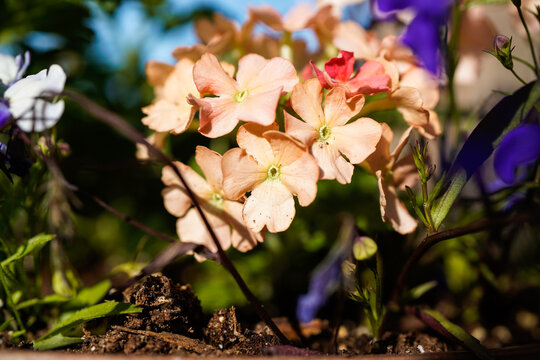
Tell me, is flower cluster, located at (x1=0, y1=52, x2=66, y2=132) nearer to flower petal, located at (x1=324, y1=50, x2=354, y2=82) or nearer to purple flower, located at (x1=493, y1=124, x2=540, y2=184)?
flower petal, located at (x1=324, y1=50, x2=354, y2=82)

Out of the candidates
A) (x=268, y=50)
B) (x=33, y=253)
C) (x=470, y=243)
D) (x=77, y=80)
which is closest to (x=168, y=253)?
(x=33, y=253)

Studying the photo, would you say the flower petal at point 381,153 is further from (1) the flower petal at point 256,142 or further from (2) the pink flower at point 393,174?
(1) the flower petal at point 256,142

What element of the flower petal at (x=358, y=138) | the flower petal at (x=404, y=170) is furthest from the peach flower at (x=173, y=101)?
the flower petal at (x=404, y=170)

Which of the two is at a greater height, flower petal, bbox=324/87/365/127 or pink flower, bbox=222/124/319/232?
flower petal, bbox=324/87/365/127

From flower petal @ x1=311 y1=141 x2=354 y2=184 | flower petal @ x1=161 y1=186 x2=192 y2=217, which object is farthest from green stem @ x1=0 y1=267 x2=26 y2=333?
flower petal @ x1=311 y1=141 x2=354 y2=184

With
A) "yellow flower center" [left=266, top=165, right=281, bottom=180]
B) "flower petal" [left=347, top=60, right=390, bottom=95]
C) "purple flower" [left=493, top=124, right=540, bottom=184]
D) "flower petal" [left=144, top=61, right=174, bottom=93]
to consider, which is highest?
"flower petal" [left=347, top=60, right=390, bottom=95]

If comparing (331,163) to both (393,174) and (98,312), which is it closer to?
(393,174)

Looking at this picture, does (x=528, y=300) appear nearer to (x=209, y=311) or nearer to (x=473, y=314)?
(x=473, y=314)
